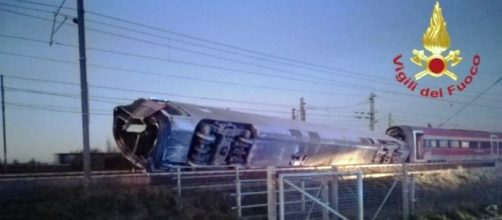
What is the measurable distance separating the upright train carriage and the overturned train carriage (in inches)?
625

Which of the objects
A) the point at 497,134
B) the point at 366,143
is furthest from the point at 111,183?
the point at 497,134

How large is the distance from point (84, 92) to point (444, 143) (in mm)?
32768

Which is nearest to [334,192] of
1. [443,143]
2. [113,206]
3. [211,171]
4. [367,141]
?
[211,171]

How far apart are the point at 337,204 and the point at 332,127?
1642 cm

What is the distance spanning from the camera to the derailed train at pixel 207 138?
19422mm

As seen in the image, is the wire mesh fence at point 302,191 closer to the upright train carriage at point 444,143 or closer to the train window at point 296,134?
the train window at point 296,134

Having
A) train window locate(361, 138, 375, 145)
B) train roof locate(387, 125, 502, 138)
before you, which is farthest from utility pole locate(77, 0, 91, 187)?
train roof locate(387, 125, 502, 138)

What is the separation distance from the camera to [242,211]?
1628cm

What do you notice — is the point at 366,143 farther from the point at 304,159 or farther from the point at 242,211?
the point at 242,211

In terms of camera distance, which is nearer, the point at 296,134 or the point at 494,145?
the point at 296,134

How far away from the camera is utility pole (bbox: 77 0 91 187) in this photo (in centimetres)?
1590

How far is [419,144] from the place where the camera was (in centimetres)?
4059

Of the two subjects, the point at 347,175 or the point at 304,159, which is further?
the point at 304,159

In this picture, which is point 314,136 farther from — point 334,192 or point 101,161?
point 101,161
